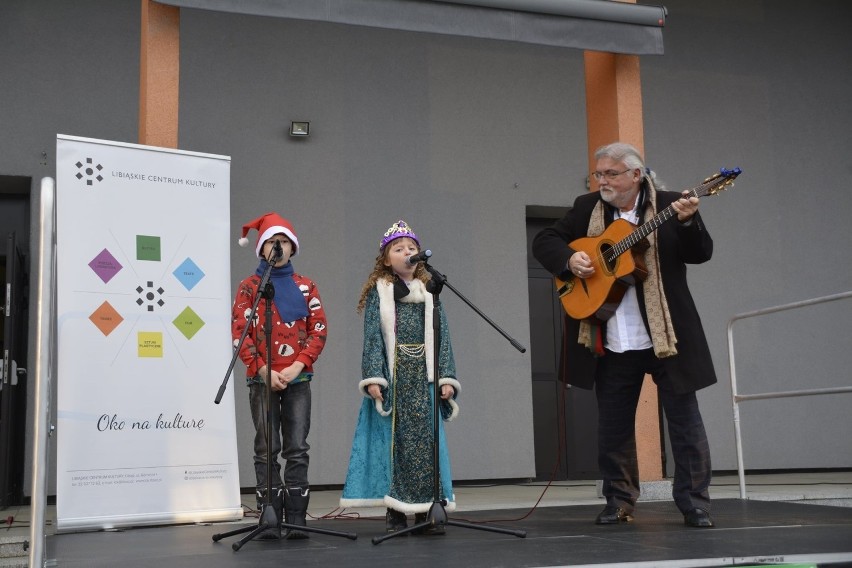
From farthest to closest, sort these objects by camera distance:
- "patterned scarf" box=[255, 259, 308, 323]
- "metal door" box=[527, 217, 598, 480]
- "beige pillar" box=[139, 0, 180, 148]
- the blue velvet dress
Answer: 1. "metal door" box=[527, 217, 598, 480]
2. "beige pillar" box=[139, 0, 180, 148]
3. "patterned scarf" box=[255, 259, 308, 323]
4. the blue velvet dress

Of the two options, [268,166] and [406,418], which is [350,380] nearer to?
[268,166]

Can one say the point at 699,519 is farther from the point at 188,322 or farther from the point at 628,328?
the point at 188,322

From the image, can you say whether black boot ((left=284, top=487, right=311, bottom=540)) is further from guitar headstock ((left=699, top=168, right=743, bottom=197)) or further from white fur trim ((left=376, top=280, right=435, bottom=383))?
guitar headstock ((left=699, top=168, right=743, bottom=197))

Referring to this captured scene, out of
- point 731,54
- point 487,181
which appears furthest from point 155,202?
point 731,54

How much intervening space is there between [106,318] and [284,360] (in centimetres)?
99

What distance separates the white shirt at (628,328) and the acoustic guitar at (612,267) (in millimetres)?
52

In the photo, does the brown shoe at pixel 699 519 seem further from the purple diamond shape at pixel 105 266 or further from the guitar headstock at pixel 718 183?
the purple diamond shape at pixel 105 266

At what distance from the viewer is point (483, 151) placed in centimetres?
742

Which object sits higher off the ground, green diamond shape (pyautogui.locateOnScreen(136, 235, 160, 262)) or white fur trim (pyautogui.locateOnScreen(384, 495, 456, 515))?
green diamond shape (pyautogui.locateOnScreen(136, 235, 160, 262))

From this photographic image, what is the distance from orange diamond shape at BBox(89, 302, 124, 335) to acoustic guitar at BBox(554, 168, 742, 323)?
2110mm

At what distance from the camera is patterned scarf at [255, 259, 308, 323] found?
3.92 metres

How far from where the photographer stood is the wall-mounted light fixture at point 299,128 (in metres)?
6.90

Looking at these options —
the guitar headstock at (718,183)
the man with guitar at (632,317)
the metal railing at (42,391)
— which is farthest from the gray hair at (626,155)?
the metal railing at (42,391)

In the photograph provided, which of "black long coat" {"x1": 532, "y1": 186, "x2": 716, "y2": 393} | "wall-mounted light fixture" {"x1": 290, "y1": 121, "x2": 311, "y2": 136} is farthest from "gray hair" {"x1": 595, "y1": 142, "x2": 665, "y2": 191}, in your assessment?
"wall-mounted light fixture" {"x1": 290, "y1": 121, "x2": 311, "y2": 136}
